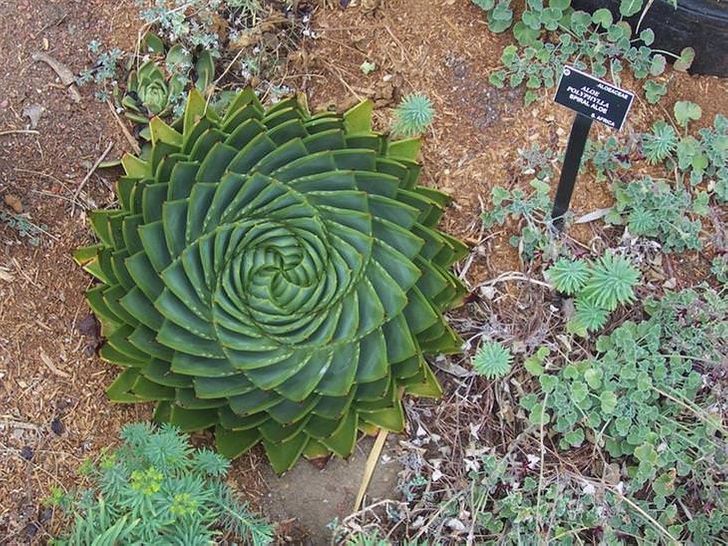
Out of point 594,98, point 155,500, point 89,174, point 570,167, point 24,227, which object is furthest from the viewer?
point 89,174

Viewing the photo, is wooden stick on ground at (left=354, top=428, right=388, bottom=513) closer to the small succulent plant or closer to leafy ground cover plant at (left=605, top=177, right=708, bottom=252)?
leafy ground cover plant at (left=605, top=177, right=708, bottom=252)

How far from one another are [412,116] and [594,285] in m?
0.69

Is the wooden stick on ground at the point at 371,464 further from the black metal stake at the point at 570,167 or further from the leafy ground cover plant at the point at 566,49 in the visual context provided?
the leafy ground cover plant at the point at 566,49

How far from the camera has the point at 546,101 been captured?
8.31ft

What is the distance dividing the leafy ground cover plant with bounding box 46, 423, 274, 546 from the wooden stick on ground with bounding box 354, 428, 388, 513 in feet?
0.97

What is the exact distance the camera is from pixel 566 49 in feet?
8.18

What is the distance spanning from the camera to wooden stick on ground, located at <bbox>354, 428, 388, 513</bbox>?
2.35 m

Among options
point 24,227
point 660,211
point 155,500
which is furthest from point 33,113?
point 660,211

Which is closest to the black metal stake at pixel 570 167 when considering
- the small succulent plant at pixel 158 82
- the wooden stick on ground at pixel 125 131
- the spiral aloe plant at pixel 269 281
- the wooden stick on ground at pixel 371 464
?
the spiral aloe plant at pixel 269 281

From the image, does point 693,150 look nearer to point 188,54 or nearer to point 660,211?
point 660,211

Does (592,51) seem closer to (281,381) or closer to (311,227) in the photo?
(311,227)

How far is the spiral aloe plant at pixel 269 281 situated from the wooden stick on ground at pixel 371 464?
304 mm

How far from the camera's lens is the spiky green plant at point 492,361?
2.25m

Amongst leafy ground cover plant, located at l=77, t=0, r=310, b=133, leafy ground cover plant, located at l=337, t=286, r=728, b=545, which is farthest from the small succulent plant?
leafy ground cover plant, located at l=337, t=286, r=728, b=545
